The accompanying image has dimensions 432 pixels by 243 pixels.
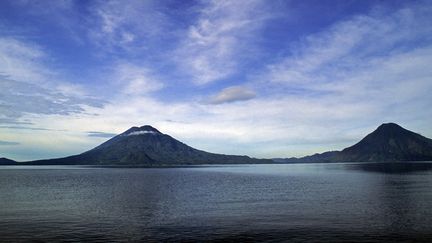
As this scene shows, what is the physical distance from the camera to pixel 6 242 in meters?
42.9

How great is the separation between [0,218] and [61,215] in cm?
948

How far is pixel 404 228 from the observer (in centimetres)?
4928

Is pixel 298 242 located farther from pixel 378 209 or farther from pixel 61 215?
pixel 61 215

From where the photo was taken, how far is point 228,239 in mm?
43844

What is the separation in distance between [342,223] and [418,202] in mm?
32138

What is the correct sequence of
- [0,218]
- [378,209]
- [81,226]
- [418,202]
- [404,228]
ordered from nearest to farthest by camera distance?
[404,228], [81,226], [0,218], [378,209], [418,202]

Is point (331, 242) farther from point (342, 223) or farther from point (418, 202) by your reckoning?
point (418, 202)

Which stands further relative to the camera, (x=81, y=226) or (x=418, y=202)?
(x=418, y=202)

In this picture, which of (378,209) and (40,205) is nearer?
(378,209)

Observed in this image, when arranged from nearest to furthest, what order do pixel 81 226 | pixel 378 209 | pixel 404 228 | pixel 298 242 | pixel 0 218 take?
pixel 298 242
pixel 404 228
pixel 81 226
pixel 0 218
pixel 378 209

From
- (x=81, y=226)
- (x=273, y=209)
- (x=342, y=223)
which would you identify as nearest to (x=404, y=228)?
(x=342, y=223)

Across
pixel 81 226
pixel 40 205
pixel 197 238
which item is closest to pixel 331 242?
pixel 197 238

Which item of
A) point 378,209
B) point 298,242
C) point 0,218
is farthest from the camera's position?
point 378,209

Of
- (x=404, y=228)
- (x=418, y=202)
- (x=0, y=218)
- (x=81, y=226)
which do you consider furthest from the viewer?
(x=418, y=202)
